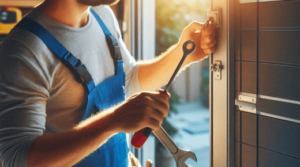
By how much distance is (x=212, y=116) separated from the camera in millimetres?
1206

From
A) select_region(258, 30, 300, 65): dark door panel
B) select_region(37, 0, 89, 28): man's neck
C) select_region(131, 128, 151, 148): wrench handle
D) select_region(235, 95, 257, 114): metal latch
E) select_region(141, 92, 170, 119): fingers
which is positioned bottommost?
select_region(131, 128, 151, 148): wrench handle

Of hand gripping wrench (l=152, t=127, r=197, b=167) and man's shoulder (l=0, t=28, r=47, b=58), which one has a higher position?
man's shoulder (l=0, t=28, r=47, b=58)

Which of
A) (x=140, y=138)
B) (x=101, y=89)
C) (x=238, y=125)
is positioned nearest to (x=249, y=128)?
(x=238, y=125)

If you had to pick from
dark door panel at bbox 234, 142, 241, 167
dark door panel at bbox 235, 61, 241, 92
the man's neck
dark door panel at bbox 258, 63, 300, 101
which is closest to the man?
the man's neck

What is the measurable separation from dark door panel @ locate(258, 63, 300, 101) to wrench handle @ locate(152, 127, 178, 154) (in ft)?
1.00

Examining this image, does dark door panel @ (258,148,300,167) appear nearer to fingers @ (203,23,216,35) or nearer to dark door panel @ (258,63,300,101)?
dark door panel @ (258,63,300,101)

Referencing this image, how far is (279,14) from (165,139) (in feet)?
1.52

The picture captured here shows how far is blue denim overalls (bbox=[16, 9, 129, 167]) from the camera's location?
1.07 m

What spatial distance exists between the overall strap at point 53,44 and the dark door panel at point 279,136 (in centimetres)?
59

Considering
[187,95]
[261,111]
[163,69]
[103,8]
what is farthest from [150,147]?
[261,111]

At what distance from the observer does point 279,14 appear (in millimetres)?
917

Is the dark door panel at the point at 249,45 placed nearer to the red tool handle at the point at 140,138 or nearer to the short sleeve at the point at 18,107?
the red tool handle at the point at 140,138

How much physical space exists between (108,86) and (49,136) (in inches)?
13.4

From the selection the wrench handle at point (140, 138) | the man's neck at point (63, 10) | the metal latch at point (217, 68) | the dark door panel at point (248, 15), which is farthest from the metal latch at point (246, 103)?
the man's neck at point (63, 10)
